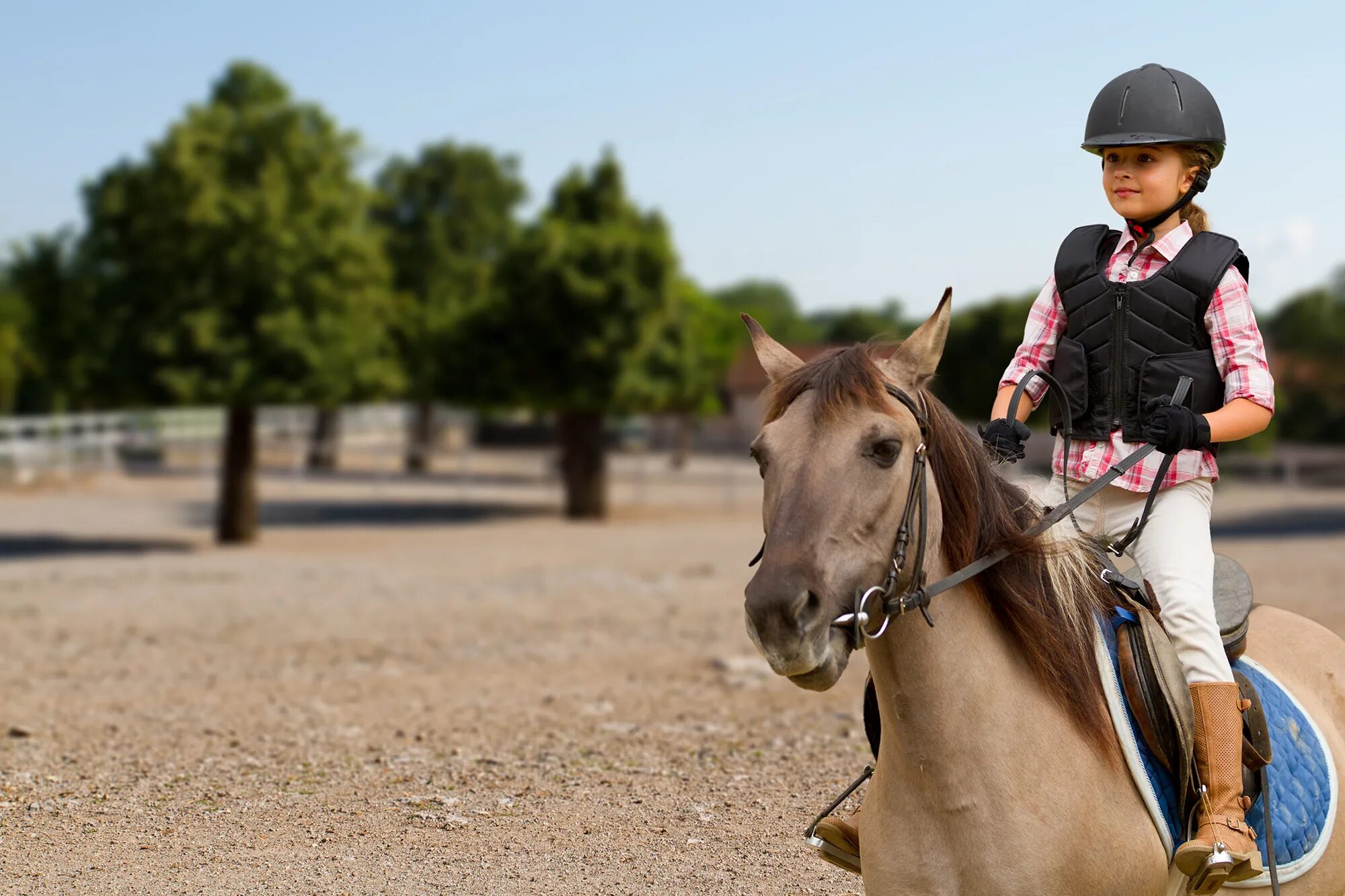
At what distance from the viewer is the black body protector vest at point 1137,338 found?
3.29 metres

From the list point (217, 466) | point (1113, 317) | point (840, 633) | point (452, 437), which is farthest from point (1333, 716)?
point (452, 437)

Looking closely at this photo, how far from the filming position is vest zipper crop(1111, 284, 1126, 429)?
3.35 meters

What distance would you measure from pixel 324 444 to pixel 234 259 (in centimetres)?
2406

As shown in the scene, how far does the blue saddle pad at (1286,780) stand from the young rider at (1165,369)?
4.5 inches

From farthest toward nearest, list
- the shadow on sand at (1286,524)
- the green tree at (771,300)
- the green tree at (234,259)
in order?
the green tree at (771,300), the shadow on sand at (1286,524), the green tree at (234,259)

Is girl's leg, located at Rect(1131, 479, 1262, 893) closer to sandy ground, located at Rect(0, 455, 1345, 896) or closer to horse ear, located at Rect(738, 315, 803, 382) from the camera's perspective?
horse ear, located at Rect(738, 315, 803, 382)

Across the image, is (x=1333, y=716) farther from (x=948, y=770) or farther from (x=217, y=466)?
(x=217, y=466)

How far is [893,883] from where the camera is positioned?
302cm

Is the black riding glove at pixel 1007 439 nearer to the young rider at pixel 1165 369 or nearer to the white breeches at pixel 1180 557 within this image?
the young rider at pixel 1165 369

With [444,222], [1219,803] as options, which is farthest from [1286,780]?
[444,222]

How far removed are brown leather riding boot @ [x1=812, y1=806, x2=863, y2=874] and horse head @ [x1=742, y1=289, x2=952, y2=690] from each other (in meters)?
0.99

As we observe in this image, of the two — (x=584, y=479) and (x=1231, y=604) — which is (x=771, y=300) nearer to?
(x=584, y=479)

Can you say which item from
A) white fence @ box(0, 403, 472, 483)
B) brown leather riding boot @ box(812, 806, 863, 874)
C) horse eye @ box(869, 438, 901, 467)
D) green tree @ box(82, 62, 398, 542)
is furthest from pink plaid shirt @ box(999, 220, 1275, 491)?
white fence @ box(0, 403, 472, 483)

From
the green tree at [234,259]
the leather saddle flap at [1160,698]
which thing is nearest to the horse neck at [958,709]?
the leather saddle flap at [1160,698]
